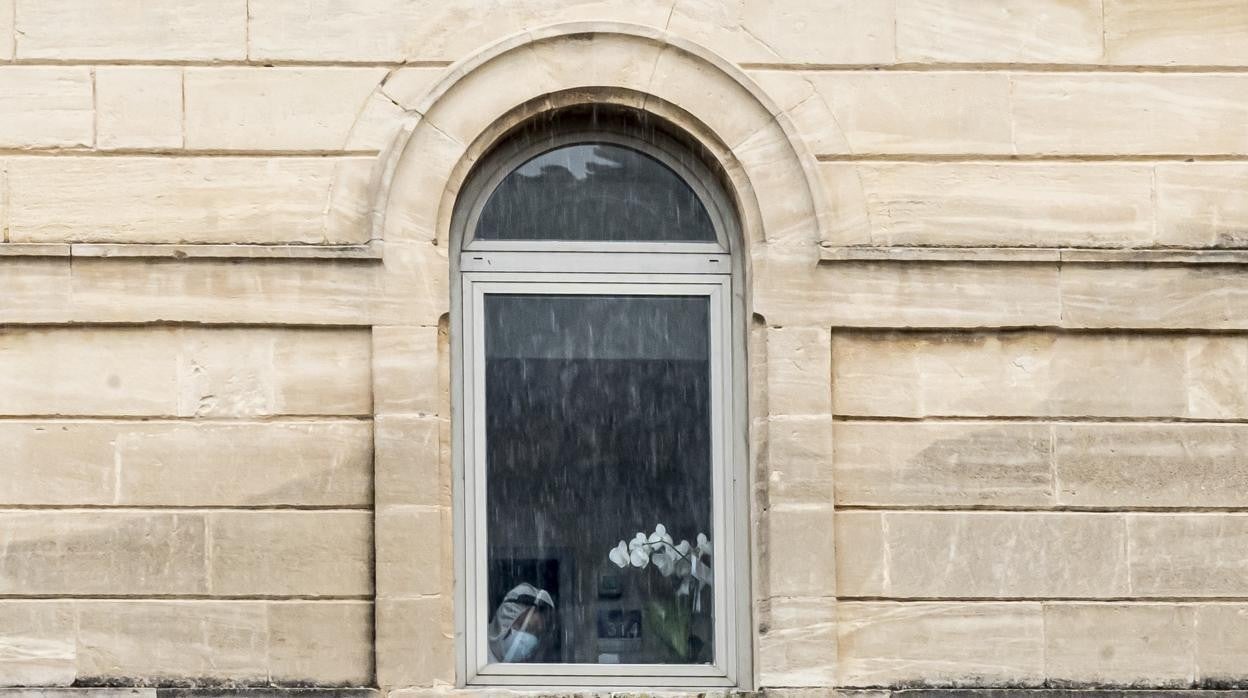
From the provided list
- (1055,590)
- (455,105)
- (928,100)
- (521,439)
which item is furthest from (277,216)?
(1055,590)

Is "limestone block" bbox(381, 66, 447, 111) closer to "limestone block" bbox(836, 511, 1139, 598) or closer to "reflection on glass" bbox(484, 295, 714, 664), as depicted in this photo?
"reflection on glass" bbox(484, 295, 714, 664)

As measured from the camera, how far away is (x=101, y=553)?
24.3 ft

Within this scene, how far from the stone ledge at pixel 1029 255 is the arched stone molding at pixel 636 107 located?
0.14 meters

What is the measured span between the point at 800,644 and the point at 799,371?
1.13m

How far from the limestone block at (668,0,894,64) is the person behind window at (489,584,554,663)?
8.13 ft

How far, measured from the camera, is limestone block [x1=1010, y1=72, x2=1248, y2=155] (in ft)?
25.4

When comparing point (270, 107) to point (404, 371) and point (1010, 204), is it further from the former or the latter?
point (1010, 204)

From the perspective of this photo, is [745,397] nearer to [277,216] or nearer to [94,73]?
[277,216]

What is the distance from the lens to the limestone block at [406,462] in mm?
7422

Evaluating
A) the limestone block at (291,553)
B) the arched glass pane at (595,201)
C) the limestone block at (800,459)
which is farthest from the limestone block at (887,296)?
the limestone block at (291,553)

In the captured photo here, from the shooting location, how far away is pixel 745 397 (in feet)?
25.6

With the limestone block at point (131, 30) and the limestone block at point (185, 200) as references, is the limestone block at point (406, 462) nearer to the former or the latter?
the limestone block at point (185, 200)

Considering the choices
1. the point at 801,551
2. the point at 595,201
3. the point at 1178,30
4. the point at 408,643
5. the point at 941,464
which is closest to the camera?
the point at 408,643

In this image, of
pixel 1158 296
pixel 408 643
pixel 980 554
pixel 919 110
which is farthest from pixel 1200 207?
pixel 408 643
